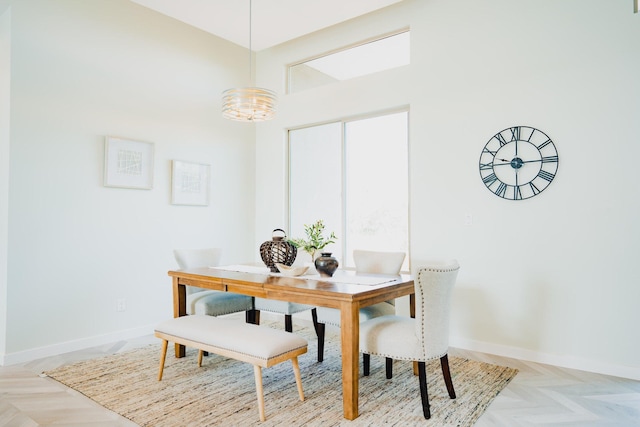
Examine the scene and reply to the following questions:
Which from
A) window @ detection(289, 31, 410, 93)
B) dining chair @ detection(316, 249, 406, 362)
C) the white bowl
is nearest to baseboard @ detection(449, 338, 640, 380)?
dining chair @ detection(316, 249, 406, 362)

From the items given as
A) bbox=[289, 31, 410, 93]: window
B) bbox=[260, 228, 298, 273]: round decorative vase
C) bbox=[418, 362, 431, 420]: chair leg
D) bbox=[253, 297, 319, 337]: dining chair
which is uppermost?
bbox=[289, 31, 410, 93]: window

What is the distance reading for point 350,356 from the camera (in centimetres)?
228

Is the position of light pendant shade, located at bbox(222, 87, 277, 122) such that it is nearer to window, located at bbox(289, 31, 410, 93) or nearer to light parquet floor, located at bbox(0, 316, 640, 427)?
window, located at bbox(289, 31, 410, 93)

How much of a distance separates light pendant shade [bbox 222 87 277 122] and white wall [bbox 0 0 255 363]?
1.38 metres

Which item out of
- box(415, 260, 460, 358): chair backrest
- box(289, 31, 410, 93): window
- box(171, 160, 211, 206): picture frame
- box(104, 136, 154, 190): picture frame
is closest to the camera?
box(415, 260, 460, 358): chair backrest

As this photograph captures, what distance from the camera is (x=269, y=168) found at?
513 cm

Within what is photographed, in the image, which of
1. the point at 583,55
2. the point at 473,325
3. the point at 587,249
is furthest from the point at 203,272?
the point at 583,55

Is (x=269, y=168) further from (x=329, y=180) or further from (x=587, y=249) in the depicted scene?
(x=587, y=249)

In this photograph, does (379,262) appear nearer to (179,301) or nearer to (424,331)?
(424,331)

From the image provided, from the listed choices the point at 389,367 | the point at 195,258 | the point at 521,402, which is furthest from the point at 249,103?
the point at 521,402

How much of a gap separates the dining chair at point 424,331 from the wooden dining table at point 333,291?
17 cm

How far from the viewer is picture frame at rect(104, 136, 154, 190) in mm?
3791

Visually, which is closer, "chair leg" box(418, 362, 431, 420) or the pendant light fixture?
"chair leg" box(418, 362, 431, 420)

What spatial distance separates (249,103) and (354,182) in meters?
1.73
